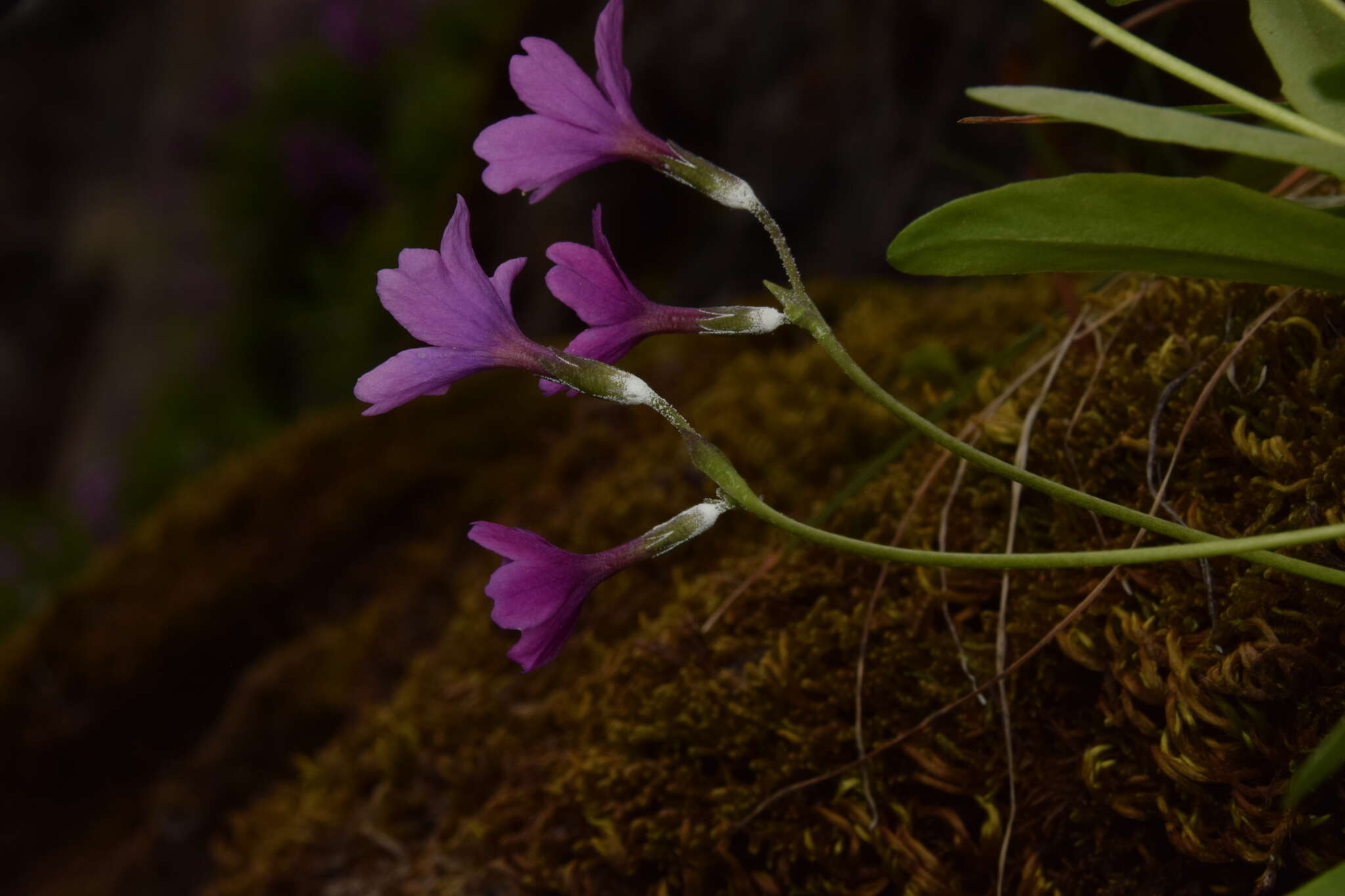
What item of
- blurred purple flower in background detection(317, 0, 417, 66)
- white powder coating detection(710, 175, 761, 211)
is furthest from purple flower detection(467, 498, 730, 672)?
blurred purple flower in background detection(317, 0, 417, 66)

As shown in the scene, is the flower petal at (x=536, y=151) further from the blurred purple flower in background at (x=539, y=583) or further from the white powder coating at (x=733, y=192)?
the blurred purple flower in background at (x=539, y=583)

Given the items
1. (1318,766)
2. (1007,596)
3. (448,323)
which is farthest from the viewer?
(1007,596)

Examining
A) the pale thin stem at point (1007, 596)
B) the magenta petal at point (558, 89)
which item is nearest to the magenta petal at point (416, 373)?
the magenta petal at point (558, 89)

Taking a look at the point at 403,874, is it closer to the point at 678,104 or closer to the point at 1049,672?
the point at 1049,672

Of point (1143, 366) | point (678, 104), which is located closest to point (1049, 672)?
point (1143, 366)

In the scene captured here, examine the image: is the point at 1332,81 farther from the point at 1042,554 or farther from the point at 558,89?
the point at 558,89

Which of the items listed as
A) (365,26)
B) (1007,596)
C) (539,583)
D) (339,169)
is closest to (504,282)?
(539,583)
